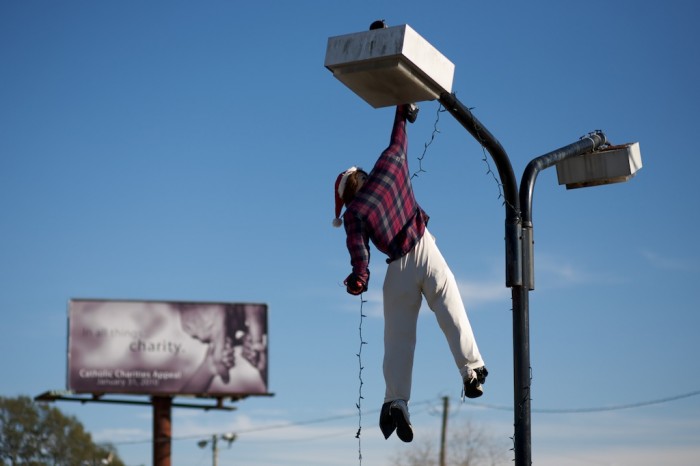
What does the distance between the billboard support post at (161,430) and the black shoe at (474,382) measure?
30302 mm

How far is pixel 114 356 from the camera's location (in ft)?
118

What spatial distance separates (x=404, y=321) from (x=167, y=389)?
3001 centimetres

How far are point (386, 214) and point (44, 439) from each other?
1769 inches

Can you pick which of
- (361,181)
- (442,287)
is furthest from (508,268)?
(361,181)

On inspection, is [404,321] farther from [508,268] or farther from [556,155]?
[556,155]

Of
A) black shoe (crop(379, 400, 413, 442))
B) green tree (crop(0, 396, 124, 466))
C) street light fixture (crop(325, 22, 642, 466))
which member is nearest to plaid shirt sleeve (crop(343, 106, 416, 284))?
street light fixture (crop(325, 22, 642, 466))

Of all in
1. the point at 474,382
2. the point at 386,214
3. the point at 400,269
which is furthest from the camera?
the point at 400,269

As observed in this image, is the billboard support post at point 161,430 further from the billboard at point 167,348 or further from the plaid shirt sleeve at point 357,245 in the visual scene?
the plaid shirt sleeve at point 357,245

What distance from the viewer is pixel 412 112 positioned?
24.1ft

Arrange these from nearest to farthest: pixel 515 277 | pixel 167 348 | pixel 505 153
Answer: pixel 515 277
pixel 505 153
pixel 167 348

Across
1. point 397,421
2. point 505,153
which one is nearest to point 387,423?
point 397,421

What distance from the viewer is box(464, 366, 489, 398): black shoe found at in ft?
22.7

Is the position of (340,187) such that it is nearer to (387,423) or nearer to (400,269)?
(400,269)

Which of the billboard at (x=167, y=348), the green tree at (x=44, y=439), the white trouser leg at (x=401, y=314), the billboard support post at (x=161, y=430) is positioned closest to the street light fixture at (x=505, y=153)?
the white trouser leg at (x=401, y=314)
